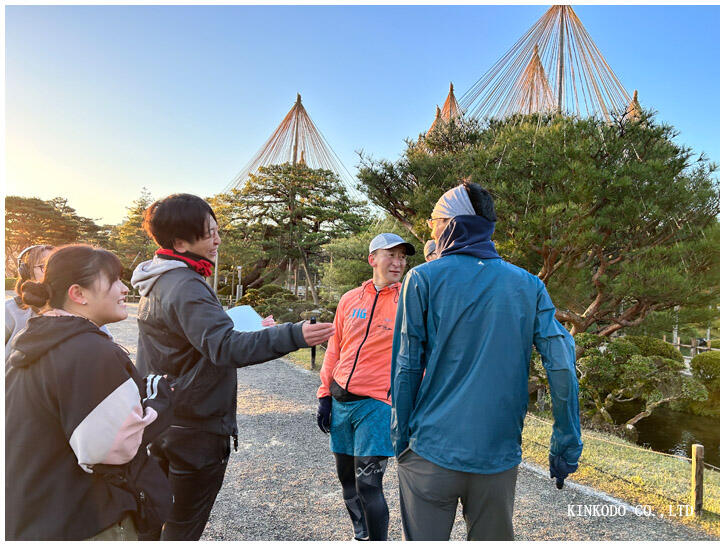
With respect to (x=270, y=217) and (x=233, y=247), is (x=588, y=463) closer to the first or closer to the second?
(x=233, y=247)

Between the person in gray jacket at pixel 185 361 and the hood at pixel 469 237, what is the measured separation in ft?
1.53

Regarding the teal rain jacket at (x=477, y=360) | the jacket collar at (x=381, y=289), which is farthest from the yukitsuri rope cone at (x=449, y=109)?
the teal rain jacket at (x=477, y=360)

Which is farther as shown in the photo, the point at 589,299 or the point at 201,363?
the point at 589,299

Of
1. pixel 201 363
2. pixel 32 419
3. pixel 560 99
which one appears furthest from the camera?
pixel 560 99

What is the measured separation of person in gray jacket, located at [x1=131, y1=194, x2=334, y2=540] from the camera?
148 cm

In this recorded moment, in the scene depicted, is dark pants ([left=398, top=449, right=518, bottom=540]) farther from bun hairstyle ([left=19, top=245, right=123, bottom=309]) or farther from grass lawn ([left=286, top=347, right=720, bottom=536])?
grass lawn ([left=286, top=347, right=720, bottom=536])

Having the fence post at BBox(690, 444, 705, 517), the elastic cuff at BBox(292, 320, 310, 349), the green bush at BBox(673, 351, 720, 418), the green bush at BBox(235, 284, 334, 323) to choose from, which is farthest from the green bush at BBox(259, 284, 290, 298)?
the elastic cuff at BBox(292, 320, 310, 349)

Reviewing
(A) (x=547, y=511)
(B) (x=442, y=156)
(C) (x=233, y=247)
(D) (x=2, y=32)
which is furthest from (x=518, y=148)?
(C) (x=233, y=247)

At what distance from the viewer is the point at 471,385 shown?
1310mm

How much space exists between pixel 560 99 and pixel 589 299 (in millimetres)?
3780

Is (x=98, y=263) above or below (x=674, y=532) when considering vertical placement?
above

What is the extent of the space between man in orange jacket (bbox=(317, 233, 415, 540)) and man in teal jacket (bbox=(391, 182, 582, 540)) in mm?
681

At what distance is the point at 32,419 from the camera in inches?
43.1

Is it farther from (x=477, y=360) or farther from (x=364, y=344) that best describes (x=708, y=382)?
(x=477, y=360)
